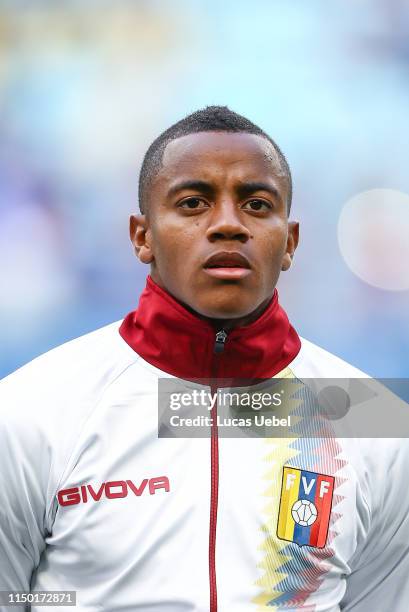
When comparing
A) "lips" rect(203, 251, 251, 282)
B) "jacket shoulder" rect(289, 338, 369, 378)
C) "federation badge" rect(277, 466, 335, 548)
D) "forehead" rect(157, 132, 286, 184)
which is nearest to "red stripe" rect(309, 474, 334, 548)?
"federation badge" rect(277, 466, 335, 548)

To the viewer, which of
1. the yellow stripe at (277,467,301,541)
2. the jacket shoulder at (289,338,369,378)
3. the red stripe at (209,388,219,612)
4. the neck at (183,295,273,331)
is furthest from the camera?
the jacket shoulder at (289,338,369,378)

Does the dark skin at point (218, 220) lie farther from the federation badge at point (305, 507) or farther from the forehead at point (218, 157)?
the federation badge at point (305, 507)

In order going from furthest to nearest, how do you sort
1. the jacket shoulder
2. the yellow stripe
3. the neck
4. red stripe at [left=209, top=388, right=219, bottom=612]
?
the jacket shoulder
the neck
the yellow stripe
red stripe at [left=209, top=388, right=219, bottom=612]

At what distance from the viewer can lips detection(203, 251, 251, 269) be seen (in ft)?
6.61

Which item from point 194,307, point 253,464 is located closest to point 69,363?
point 194,307

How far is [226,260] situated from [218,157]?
277mm

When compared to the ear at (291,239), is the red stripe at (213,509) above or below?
below

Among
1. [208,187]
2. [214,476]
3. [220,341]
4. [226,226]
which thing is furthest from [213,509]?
[208,187]

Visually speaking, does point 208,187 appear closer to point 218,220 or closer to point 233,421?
point 218,220

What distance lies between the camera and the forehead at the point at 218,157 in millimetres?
2096

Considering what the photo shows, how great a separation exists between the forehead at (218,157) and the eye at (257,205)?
6 cm

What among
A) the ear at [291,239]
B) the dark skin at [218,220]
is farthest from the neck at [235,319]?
the ear at [291,239]

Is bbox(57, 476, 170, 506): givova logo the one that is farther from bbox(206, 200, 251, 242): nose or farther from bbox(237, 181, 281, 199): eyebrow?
bbox(237, 181, 281, 199): eyebrow

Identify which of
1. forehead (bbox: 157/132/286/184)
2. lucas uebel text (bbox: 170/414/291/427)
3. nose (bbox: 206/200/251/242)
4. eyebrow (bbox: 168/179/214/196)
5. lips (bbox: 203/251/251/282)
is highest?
forehead (bbox: 157/132/286/184)
